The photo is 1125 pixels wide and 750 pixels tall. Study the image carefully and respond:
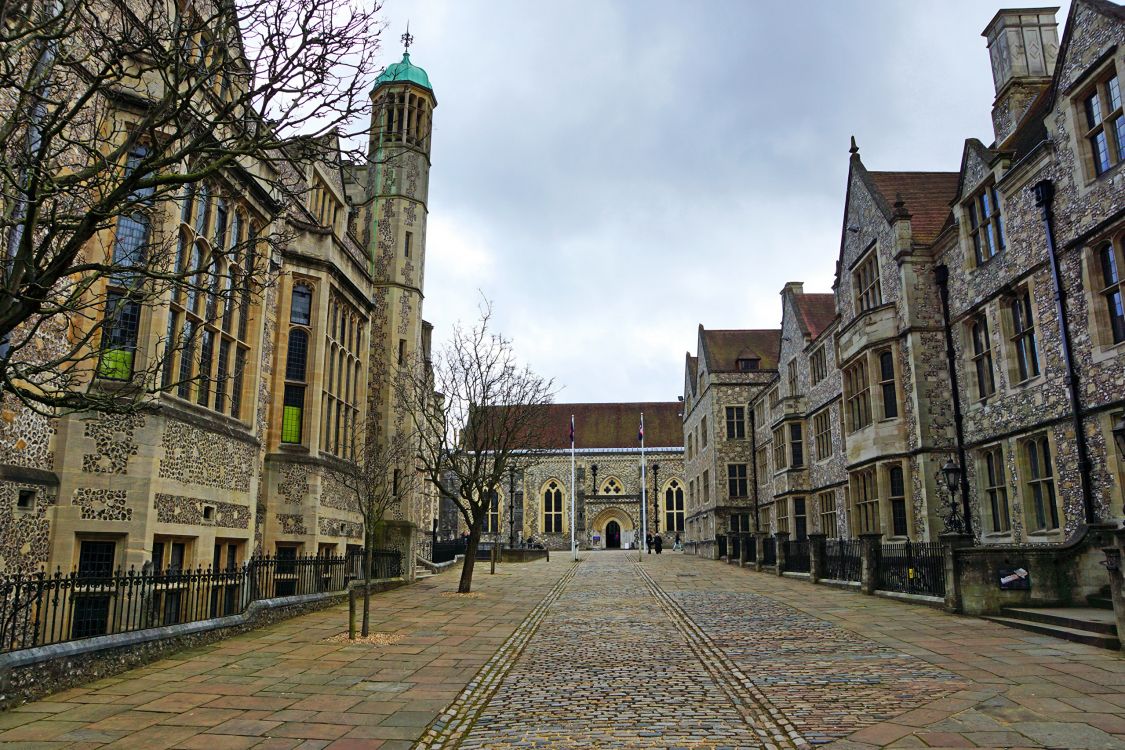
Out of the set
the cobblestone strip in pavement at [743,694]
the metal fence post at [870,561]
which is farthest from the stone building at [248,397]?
the metal fence post at [870,561]

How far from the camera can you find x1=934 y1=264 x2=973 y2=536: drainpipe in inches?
702

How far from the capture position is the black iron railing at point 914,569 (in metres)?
15.3

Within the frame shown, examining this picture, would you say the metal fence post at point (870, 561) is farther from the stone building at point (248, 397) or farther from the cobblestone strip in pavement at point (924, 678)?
the stone building at point (248, 397)

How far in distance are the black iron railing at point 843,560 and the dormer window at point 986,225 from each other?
8.05 metres

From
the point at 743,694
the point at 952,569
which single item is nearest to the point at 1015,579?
the point at 952,569

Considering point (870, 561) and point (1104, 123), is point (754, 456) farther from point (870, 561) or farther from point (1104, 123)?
point (1104, 123)

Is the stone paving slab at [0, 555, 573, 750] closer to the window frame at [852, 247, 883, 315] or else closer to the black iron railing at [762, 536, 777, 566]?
the window frame at [852, 247, 883, 315]

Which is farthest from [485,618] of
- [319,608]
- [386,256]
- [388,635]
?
[386,256]

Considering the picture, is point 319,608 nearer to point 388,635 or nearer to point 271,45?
point 388,635

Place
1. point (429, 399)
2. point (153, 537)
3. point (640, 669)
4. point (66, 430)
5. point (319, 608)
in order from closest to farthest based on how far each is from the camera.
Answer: point (640, 669) < point (66, 430) < point (153, 537) < point (319, 608) < point (429, 399)

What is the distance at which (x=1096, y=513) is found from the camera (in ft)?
43.5

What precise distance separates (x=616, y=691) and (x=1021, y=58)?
63.7 ft

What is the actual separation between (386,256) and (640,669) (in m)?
20.6

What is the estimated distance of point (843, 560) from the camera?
68.5 ft
